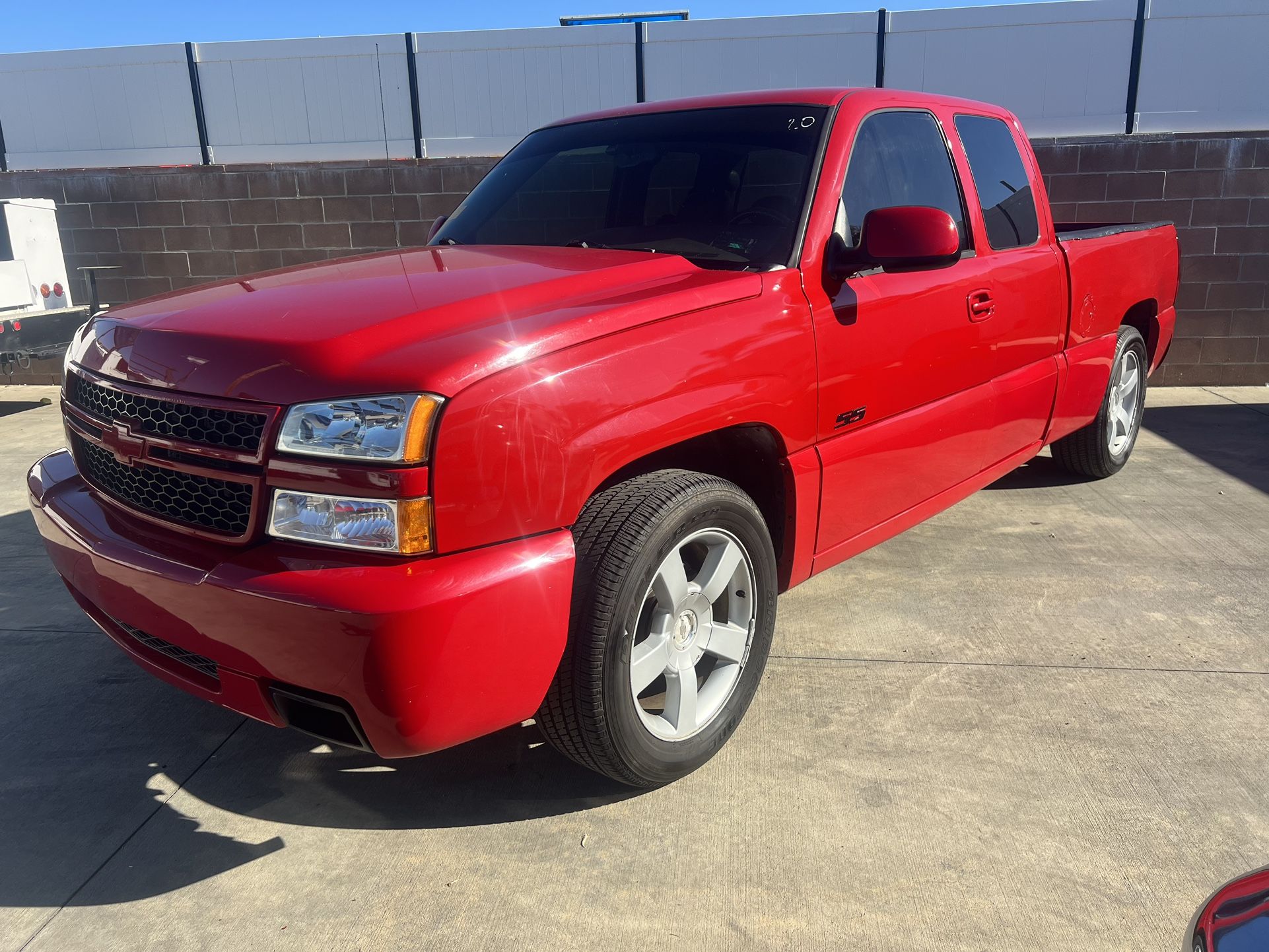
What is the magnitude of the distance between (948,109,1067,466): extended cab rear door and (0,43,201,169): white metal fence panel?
8.04 metres

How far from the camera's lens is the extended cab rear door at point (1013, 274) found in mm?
3795

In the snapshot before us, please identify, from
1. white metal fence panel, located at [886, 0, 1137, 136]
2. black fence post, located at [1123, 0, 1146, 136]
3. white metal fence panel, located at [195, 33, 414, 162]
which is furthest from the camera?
white metal fence panel, located at [195, 33, 414, 162]

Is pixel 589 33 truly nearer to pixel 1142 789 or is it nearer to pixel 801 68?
pixel 801 68

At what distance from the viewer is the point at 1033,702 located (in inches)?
120

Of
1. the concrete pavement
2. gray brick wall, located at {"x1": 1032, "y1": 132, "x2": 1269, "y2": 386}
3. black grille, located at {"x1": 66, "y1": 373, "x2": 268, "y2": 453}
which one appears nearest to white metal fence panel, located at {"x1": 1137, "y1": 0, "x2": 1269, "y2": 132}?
gray brick wall, located at {"x1": 1032, "y1": 132, "x2": 1269, "y2": 386}

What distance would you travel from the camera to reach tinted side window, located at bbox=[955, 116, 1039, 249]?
392 centimetres

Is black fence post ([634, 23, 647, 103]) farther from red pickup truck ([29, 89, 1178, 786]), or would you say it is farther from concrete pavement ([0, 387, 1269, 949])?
concrete pavement ([0, 387, 1269, 949])

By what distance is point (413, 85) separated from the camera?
9.21 metres

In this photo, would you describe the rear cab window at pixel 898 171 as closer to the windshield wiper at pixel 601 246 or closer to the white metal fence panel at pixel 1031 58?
the windshield wiper at pixel 601 246

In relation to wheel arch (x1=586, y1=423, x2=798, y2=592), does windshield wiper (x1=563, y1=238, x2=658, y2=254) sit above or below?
above

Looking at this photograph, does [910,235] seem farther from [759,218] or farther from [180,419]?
[180,419]

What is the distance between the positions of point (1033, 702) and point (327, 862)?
211 centimetres

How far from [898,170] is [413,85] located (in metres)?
6.96

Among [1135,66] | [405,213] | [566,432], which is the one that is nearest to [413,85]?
[405,213]
